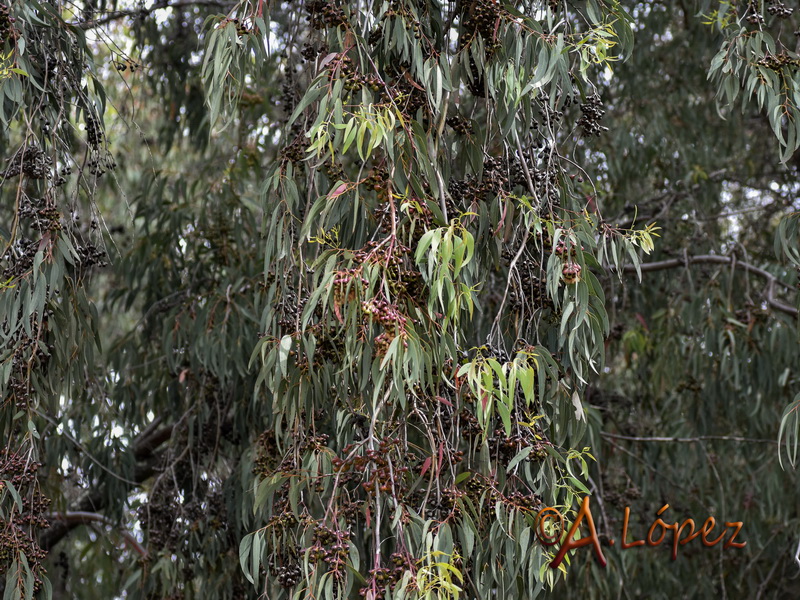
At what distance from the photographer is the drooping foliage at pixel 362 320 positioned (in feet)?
5.56

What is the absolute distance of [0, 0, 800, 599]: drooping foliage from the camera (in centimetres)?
170

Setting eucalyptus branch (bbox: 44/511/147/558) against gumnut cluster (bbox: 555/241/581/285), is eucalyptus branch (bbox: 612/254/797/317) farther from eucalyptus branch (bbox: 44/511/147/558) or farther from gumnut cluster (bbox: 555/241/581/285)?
eucalyptus branch (bbox: 44/511/147/558)

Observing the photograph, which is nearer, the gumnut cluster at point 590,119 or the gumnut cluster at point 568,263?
the gumnut cluster at point 568,263

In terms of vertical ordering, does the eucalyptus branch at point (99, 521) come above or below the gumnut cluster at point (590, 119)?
below

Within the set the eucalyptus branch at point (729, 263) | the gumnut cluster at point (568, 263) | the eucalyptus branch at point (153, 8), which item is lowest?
the gumnut cluster at point (568, 263)

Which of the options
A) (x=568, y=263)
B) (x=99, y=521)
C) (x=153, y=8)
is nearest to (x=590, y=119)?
(x=568, y=263)

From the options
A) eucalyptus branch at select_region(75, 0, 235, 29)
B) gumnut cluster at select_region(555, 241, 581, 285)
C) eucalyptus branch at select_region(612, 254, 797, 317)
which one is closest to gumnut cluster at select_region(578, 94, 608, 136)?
gumnut cluster at select_region(555, 241, 581, 285)

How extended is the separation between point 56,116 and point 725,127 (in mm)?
2970

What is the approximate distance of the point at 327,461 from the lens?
1.84 m

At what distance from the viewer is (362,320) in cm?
161

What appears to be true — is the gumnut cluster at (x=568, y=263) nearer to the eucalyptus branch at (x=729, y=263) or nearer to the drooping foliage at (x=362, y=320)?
the drooping foliage at (x=362, y=320)

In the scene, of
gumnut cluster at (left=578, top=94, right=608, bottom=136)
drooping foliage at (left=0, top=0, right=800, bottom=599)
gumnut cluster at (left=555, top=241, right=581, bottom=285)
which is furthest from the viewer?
gumnut cluster at (left=578, top=94, right=608, bottom=136)

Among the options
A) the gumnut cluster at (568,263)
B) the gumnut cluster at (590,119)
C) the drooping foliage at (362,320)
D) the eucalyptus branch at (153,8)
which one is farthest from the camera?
the eucalyptus branch at (153,8)

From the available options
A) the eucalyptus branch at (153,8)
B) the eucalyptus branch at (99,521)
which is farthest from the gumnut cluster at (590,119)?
the eucalyptus branch at (99,521)
